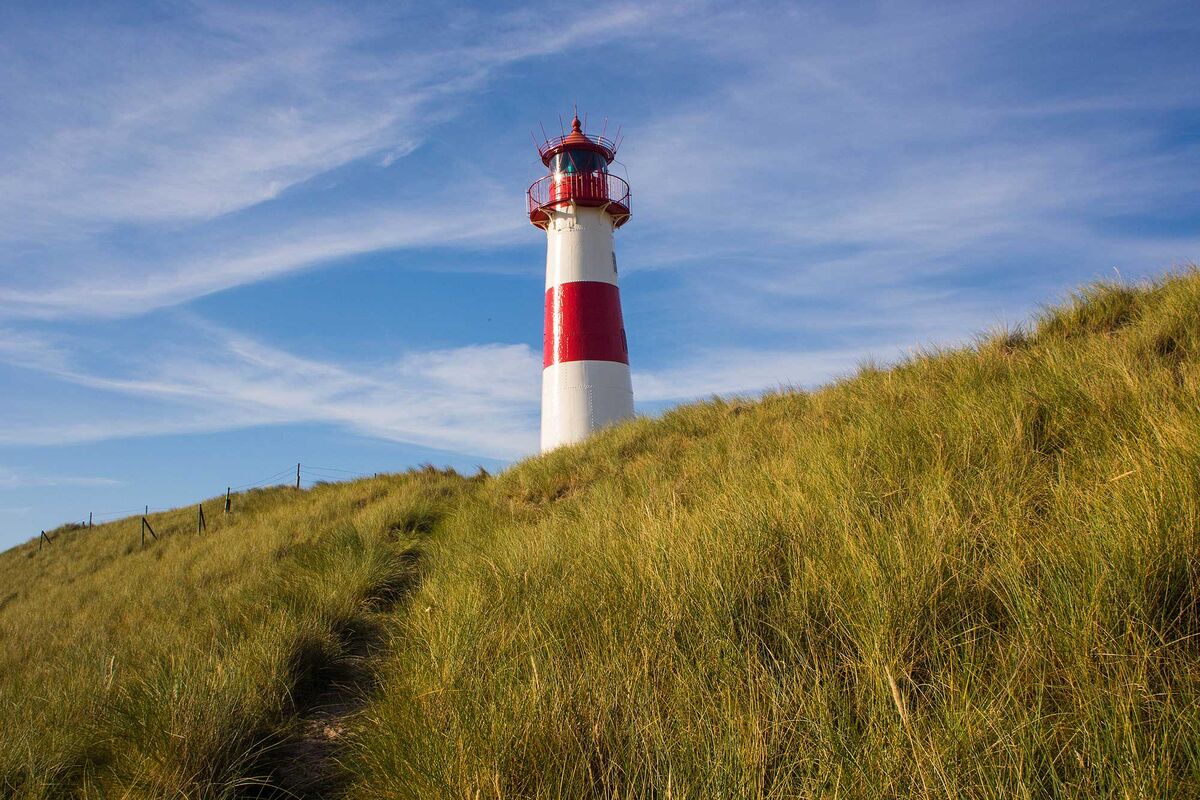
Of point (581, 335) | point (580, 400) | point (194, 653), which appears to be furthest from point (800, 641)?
point (581, 335)

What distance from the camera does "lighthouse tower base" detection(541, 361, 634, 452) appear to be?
1399 cm

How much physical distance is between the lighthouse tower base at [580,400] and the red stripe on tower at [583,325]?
0.77 feet

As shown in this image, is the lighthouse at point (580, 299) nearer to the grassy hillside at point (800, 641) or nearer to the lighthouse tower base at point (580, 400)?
the lighthouse tower base at point (580, 400)

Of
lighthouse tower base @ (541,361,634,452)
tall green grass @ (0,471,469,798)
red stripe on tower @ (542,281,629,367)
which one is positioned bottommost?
tall green grass @ (0,471,469,798)

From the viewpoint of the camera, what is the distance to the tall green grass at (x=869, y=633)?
64.4 inches

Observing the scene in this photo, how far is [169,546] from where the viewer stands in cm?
1368

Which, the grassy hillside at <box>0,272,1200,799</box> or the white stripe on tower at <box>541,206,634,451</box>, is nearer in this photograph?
the grassy hillside at <box>0,272,1200,799</box>

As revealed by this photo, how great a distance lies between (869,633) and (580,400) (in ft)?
39.6

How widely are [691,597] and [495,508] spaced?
5.29 m

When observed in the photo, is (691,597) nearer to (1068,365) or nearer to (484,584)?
(484,584)

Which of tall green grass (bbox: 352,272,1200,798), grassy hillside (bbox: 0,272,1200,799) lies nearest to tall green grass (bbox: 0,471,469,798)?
grassy hillside (bbox: 0,272,1200,799)

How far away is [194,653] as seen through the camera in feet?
13.0

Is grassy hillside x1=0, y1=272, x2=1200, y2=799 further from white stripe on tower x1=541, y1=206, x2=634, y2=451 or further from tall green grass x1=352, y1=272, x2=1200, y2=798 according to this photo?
white stripe on tower x1=541, y1=206, x2=634, y2=451

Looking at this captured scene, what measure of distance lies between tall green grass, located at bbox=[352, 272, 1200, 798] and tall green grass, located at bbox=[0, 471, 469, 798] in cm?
58
